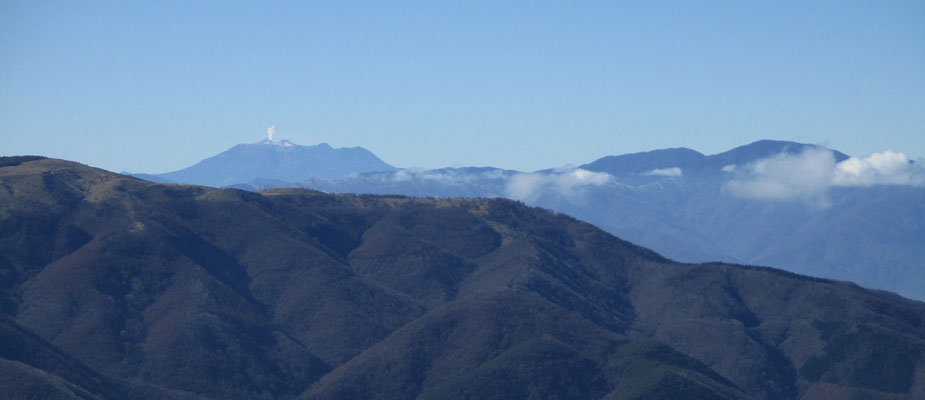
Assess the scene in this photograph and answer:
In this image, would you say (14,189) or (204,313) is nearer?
(204,313)

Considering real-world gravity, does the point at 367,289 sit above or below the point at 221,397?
above

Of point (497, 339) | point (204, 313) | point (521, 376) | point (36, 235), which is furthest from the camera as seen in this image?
point (36, 235)

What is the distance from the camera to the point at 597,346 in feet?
537

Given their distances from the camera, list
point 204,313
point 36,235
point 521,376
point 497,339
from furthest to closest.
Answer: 1. point 36,235
2. point 204,313
3. point 497,339
4. point 521,376

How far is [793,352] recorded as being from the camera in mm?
190625

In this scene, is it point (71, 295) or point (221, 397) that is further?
point (71, 295)

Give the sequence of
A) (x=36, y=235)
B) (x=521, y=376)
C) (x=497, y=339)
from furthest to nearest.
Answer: (x=36, y=235), (x=497, y=339), (x=521, y=376)

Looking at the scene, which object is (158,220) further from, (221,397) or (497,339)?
(497,339)

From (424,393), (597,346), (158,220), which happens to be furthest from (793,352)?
(158,220)

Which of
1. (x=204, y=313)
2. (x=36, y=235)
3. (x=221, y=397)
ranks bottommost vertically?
(x=221, y=397)

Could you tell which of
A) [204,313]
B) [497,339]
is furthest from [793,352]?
[204,313]

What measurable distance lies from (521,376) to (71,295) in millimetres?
74277

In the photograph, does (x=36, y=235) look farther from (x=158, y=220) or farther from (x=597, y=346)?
(x=597, y=346)

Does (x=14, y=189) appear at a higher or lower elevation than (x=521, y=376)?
higher
